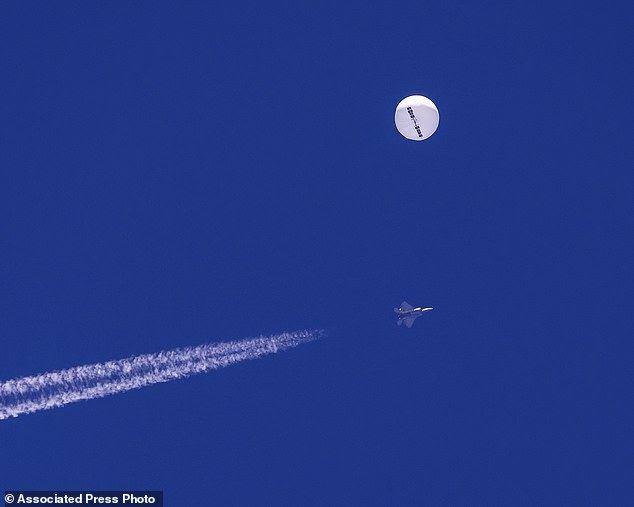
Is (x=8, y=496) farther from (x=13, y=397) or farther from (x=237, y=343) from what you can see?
(x=237, y=343)

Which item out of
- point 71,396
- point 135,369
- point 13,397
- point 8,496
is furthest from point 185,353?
point 8,496

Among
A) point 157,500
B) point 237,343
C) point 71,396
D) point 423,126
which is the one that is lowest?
point 157,500

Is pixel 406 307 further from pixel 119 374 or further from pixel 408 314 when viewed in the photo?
pixel 119 374

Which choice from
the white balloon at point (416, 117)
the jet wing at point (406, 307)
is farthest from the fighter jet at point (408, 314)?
the white balloon at point (416, 117)

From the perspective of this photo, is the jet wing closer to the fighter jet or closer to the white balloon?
the fighter jet

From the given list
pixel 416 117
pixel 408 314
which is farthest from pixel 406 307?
pixel 416 117

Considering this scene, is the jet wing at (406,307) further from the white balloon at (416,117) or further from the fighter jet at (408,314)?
the white balloon at (416,117)
